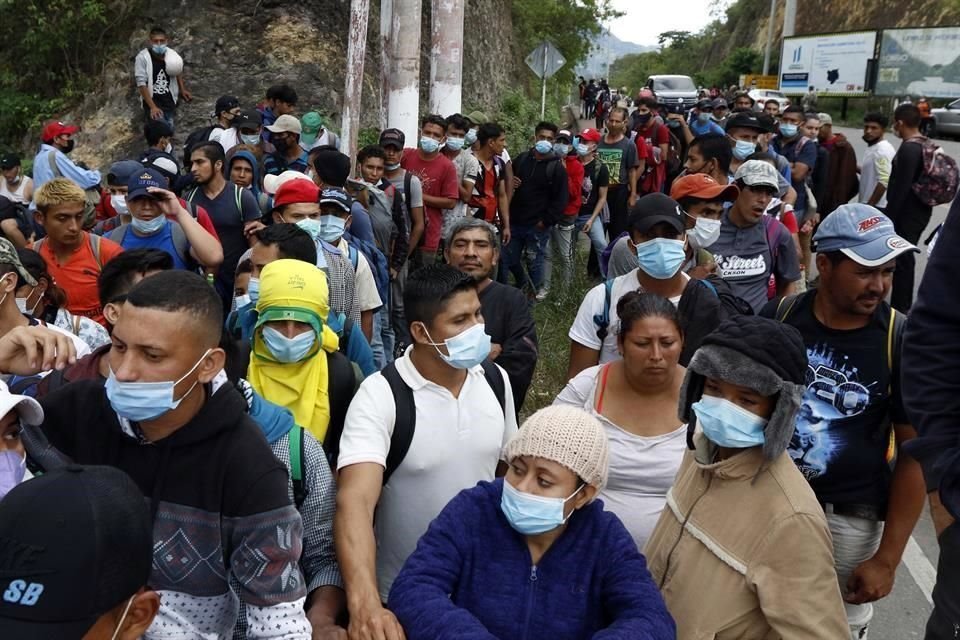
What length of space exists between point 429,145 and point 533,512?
6494 mm

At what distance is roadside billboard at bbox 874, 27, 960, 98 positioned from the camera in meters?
37.0

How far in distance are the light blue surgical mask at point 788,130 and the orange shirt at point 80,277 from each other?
870 cm

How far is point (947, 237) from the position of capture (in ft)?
5.66

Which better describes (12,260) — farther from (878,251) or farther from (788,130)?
(788,130)

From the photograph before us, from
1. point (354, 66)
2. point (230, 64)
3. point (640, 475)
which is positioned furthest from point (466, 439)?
point (230, 64)

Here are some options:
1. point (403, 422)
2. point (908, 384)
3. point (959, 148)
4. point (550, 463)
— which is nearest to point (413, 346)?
point (403, 422)

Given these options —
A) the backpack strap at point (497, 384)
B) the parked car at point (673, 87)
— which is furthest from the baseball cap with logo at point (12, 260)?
the parked car at point (673, 87)

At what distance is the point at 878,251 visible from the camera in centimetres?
312

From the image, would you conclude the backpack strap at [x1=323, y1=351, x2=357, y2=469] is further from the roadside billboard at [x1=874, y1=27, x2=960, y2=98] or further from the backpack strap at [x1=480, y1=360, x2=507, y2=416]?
the roadside billboard at [x1=874, y1=27, x2=960, y2=98]

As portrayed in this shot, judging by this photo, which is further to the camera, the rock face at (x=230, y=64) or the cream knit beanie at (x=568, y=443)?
the rock face at (x=230, y=64)

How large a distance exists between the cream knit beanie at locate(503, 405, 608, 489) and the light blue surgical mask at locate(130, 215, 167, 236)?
3.31 metres

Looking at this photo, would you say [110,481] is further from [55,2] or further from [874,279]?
[55,2]

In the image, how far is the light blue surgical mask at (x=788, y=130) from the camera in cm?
1073

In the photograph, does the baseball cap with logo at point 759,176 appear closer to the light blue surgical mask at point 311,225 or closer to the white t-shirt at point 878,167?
the light blue surgical mask at point 311,225
